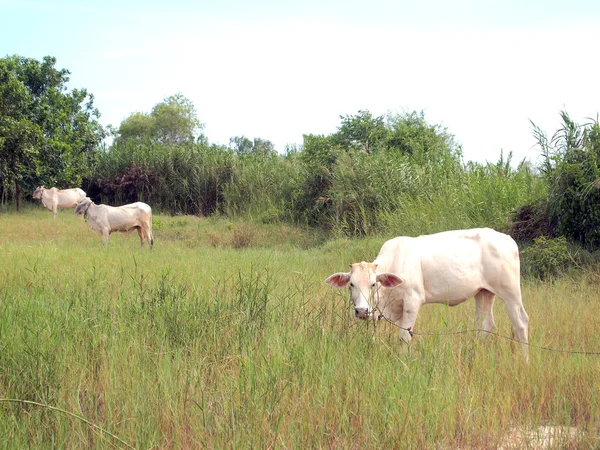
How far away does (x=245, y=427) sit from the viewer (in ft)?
13.7

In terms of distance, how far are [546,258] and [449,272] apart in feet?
13.3

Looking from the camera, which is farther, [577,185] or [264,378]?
[577,185]

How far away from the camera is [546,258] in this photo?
9.99 meters

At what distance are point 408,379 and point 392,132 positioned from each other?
1810cm

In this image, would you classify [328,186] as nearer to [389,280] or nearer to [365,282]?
[389,280]

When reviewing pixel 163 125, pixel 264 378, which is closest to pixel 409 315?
pixel 264 378

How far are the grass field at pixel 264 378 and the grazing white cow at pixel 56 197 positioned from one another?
61.8 ft

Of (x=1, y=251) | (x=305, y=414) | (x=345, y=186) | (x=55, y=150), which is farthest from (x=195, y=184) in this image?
(x=305, y=414)

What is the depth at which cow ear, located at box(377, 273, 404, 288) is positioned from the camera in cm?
599

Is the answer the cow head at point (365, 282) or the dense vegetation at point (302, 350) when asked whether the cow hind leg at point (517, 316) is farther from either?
the cow head at point (365, 282)

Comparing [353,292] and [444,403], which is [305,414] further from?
[353,292]

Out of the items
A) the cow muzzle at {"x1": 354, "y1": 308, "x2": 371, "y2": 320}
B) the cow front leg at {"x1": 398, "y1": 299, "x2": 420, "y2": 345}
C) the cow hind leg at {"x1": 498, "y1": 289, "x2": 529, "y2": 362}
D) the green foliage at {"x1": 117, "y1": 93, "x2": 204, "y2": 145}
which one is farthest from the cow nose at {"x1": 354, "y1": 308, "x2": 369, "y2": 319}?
the green foliage at {"x1": 117, "y1": 93, "x2": 204, "y2": 145}

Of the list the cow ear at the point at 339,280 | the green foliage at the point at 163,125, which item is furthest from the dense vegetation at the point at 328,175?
the green foliage at the point at 163,125

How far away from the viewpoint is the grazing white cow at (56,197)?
24.7 meters
